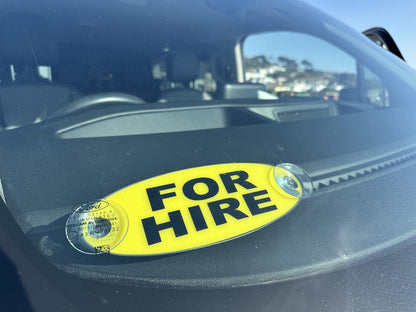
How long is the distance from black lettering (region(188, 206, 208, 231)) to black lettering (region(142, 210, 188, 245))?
3 cm

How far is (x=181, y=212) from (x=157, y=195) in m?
0.07

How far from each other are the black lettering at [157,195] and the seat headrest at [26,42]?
0.60 meters

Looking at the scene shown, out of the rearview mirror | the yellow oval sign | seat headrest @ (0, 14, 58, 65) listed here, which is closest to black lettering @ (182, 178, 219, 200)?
the yellow oval sign

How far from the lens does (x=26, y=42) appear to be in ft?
3.22

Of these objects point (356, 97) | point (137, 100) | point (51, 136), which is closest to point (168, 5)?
point (137, 100)

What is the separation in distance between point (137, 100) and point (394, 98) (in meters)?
1.15

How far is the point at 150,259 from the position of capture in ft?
1.81

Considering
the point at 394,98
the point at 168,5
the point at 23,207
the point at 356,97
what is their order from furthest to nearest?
the point at 356,97, the point at 394,98, the point at 168,5, the point at 23,207

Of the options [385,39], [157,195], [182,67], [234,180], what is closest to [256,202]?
[234,180]

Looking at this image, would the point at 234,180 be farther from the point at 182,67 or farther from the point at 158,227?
the point at 182,67

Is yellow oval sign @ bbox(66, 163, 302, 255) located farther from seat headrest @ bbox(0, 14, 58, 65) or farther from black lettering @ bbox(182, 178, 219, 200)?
seat headrest @ bbox(0, 14, 58, 65)

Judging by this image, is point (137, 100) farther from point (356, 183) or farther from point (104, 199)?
point (356, 183)

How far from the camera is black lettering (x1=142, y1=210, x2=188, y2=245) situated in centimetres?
58

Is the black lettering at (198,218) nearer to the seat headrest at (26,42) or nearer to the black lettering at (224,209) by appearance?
the black lettering at (224,209)
